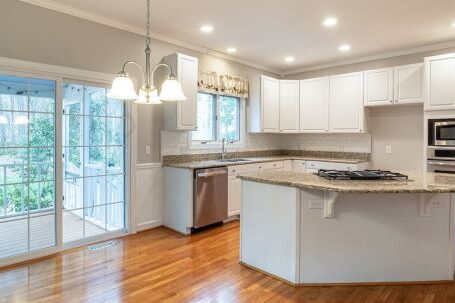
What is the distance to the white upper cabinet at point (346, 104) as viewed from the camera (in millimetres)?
5059

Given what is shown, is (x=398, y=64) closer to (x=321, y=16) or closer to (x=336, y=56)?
(x=336, y=56)

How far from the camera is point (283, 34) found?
419cm

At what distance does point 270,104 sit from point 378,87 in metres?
1.78

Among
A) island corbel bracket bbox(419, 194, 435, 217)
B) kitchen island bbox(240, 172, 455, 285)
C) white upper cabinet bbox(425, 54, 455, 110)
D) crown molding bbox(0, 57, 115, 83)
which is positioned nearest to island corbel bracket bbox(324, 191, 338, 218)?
kitchen island bbox(240, 172, 455, 285)

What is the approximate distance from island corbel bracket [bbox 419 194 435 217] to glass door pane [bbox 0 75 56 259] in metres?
3.62

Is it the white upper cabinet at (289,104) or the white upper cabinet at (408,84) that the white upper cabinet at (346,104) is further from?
the white upper cabinet at (289,104)

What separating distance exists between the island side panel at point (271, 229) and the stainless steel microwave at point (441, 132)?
272cm

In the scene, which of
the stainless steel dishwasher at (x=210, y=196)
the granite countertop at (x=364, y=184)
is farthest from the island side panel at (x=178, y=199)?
the granite countertop at (x=364, y=184)

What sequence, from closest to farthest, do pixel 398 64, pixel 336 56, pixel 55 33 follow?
pixel 55 33 → pixel 398 64 → pixel 336 56

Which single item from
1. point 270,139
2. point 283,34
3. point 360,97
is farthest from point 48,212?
point 360,97

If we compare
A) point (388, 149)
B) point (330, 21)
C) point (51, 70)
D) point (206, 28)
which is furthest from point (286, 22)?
point (388, 149)

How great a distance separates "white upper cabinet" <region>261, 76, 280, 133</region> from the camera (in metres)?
5.50

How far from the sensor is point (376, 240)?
2609 mm

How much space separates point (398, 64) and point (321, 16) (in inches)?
85.6
